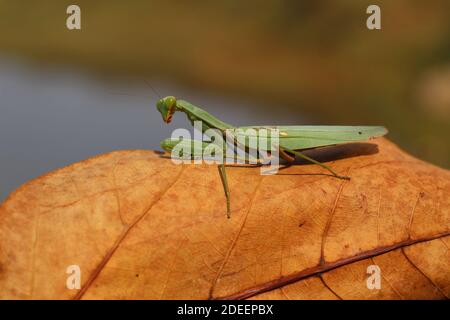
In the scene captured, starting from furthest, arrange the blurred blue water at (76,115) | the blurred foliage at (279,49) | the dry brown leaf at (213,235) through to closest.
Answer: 1. the blurred foliage at (279,49)
2. the blurred blue water at (76,115)
3. the dry brown leaf at (213,235)

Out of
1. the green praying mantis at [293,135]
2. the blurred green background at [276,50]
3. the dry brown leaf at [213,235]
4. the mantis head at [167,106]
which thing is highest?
the blurred green background at [276,50]

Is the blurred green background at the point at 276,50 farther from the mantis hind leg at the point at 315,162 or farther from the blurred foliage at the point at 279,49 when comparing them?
the mantis hind leg at the point at 315,162

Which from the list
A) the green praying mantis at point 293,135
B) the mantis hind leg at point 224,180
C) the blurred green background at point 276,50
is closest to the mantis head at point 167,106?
the green praying mantis at point 293,135

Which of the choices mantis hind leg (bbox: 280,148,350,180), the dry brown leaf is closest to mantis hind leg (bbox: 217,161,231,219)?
the dry brown leaf

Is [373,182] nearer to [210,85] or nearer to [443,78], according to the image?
[443,78]

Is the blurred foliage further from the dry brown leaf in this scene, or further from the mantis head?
the dry brown leaf
